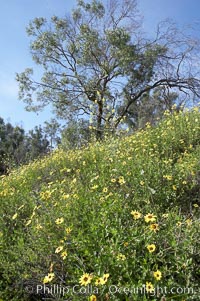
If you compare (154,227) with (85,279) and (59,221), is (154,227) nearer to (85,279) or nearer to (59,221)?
(85,279)

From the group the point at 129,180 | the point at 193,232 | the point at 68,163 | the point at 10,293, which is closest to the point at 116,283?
the point at 193,232

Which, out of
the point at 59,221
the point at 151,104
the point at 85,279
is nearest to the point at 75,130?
the point at 151,104

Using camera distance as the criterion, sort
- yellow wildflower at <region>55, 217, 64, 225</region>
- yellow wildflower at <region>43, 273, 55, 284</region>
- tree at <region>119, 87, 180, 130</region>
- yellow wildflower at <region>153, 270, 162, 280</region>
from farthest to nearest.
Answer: tree at <region>119, 87, 180, 130</region>, yellow wildflower at <region>55, 217, 64, 225</region>, yellow wildflower at <region>43, 273, 55, 284</region>, yellow wildflower at <region>153, 270, 162, 280</region>

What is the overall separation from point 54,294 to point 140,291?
501mm

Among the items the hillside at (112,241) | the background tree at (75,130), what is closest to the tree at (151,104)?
the background tree at (75,130)

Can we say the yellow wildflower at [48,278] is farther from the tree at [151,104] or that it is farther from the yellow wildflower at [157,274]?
the tree at [151,104]

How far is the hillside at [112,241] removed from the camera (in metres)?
1.63

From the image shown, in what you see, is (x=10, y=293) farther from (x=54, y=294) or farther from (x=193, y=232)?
(x=193, y=232)

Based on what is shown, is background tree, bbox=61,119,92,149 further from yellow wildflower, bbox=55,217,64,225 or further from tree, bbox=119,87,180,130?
yellow wildflower, bbox=55,217,64,225

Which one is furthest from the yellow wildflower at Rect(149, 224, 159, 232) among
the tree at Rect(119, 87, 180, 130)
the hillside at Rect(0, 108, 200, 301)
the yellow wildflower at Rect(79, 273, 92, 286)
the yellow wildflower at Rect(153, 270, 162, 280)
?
the tree at Rect(119, 87, 180, 130)

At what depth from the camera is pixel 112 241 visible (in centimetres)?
179

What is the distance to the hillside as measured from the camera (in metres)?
1.63

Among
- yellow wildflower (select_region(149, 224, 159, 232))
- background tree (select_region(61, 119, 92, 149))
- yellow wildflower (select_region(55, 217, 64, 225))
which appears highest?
background tree (select_region(61, 119, 92, 149))

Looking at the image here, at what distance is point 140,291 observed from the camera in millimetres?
1547
